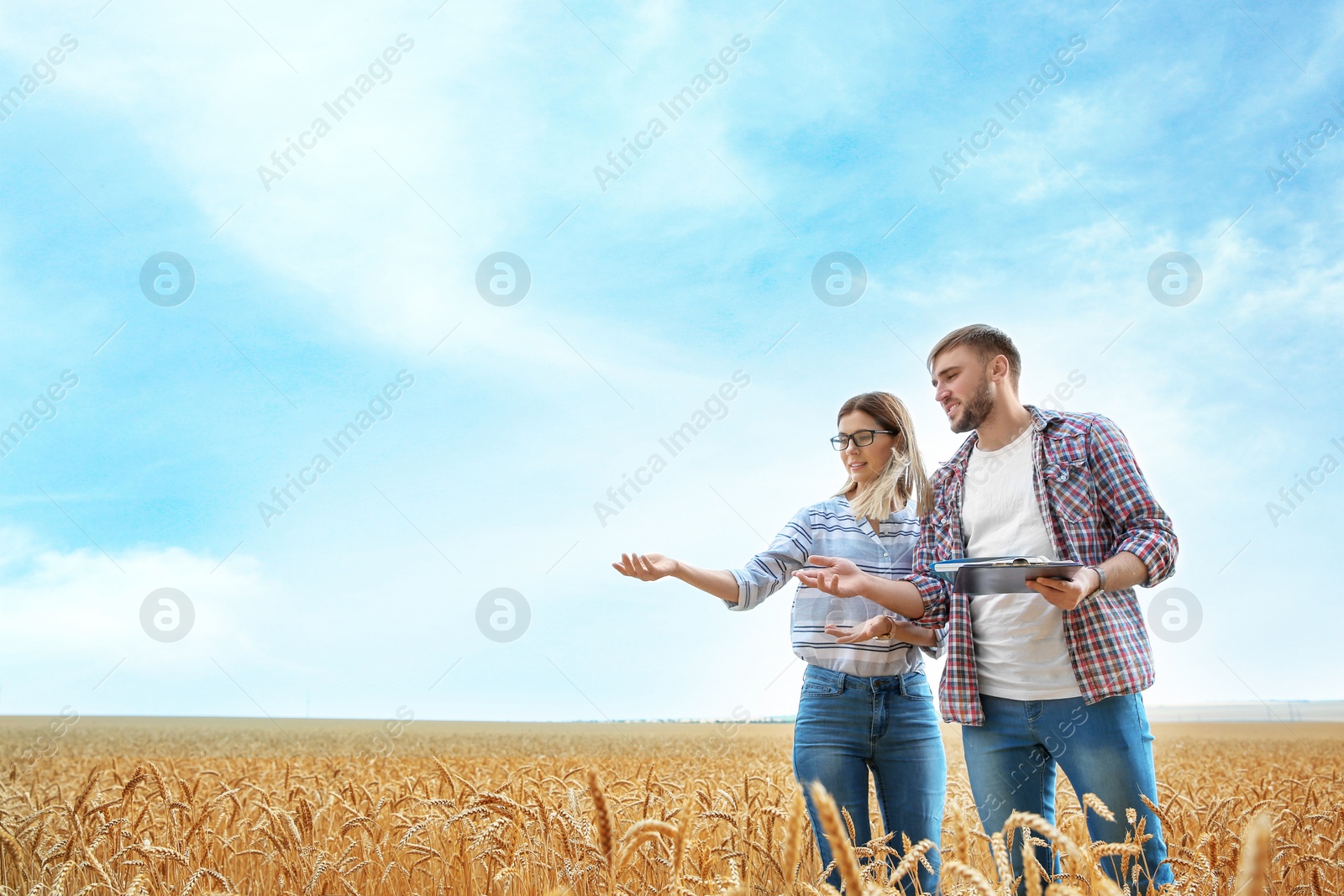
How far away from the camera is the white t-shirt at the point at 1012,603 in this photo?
11.4 ft

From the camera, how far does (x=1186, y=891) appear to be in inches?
102

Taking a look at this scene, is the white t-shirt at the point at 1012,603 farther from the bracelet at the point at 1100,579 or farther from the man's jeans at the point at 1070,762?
the bracelet at the point at 1100,579

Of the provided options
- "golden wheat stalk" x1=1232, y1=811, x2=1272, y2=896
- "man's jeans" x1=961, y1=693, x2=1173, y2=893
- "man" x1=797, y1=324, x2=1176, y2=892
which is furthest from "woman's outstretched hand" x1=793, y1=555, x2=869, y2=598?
"golden wheat stalk" x1=1232, y1=811, x2=1272, y2=896

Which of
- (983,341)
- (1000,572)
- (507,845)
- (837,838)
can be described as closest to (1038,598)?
(1000,572)

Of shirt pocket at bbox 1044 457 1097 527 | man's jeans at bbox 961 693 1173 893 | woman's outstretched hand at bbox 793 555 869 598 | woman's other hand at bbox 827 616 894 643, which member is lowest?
man's jeans at bbox 961 693 1173 893

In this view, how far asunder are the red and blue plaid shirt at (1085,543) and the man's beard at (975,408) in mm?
211

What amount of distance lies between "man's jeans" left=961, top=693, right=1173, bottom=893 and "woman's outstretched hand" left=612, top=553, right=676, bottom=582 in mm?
1398

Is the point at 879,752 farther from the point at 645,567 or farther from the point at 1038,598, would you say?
the point at 645,567

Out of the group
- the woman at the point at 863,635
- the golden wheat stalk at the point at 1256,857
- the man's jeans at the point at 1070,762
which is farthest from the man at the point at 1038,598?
the golden wheat stalk at the point at 1256,857

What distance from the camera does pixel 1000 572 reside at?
123 inches

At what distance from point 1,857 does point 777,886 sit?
381cm

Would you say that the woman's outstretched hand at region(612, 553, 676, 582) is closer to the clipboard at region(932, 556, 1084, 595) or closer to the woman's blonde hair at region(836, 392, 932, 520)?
the woman's blonde hair at region(836, 392, 932, 520)

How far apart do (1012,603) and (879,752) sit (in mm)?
827

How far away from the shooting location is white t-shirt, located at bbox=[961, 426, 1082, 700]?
137 inches
